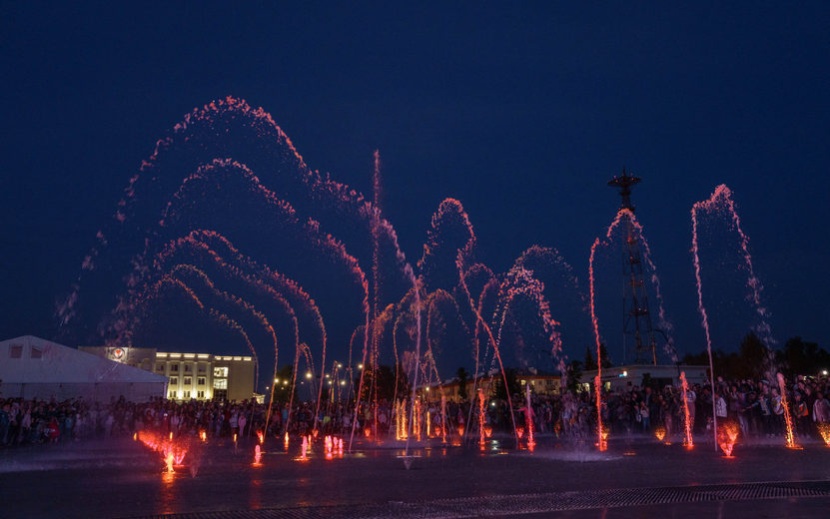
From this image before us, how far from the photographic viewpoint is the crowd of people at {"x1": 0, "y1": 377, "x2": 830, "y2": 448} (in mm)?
22781

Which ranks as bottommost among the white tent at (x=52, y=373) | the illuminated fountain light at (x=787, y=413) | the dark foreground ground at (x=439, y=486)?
the dark foreground ground at (x=439, y=486)

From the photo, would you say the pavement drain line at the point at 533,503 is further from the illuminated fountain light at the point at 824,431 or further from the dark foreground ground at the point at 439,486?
the illuminated fountain light at the point at 824,431

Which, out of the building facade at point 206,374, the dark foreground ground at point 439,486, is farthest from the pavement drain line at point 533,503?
the building facade at point 206,374

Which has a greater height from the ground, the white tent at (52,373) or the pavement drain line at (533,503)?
the white tent at (52,373)

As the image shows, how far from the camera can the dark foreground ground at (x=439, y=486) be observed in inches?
342

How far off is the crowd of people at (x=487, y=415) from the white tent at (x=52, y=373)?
3.68ft

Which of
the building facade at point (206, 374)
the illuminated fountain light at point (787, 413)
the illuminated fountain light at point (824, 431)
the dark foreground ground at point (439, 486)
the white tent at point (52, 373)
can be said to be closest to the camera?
the dark foreground ground at point (439, 486)

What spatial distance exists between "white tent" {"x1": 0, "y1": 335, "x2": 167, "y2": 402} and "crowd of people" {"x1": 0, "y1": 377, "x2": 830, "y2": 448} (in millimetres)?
1123

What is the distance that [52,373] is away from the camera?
34906mm

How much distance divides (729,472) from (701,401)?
13199 millimetres

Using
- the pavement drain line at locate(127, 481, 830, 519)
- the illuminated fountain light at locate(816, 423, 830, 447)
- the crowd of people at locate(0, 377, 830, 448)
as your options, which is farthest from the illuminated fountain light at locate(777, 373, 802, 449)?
the pavement drain line at locate(127, 481, 830, 519)

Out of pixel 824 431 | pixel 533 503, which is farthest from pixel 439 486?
pixel 824 431

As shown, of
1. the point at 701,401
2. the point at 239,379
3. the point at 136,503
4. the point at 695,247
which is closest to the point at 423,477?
the point at 136,503

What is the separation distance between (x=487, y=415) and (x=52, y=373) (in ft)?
69.7
